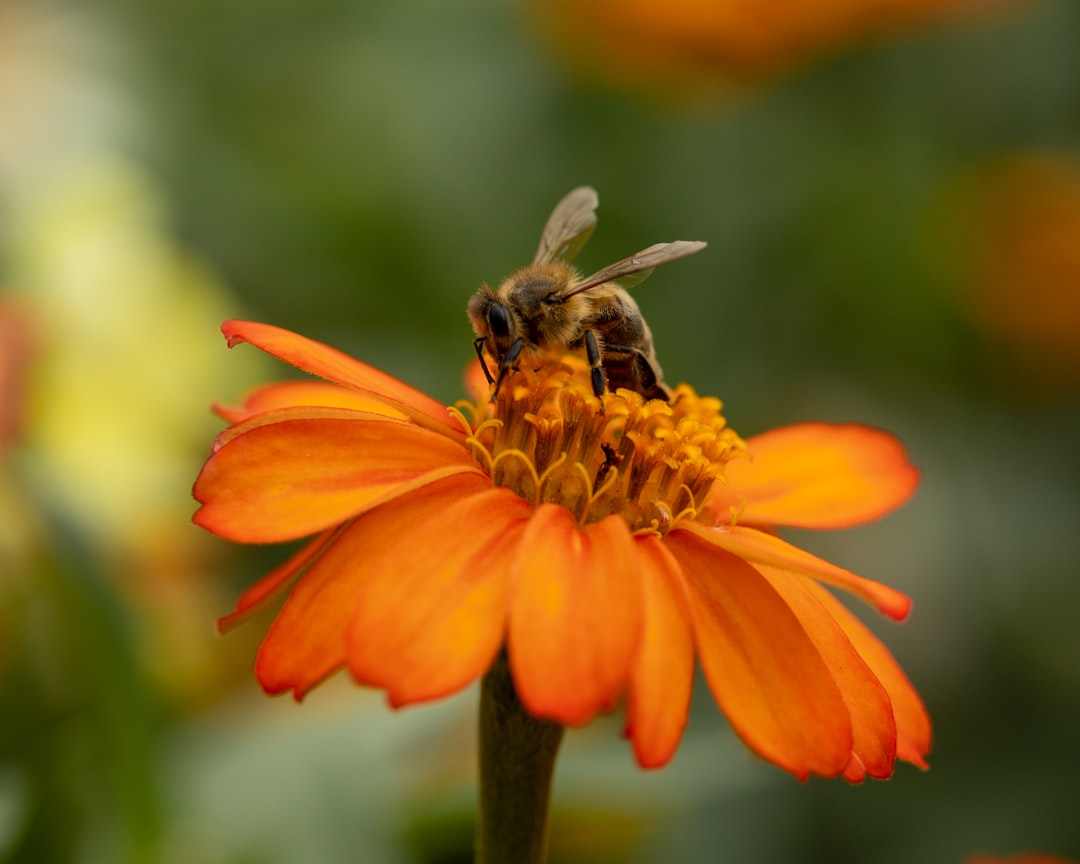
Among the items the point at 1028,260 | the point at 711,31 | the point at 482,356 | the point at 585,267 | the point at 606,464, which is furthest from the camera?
the point at 1028,260

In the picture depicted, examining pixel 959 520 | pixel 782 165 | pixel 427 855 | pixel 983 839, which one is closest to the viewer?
pixel 427 855

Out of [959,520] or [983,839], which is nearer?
[983,839]

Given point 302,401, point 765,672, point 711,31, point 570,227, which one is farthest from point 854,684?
point 711,31

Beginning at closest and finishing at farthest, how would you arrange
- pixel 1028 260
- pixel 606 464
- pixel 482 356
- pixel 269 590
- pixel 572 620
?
1. pixel 572 620
2. pixel 269 590
3. pixel 606 464
4. pixel 482 356
5. pixel 1028 260

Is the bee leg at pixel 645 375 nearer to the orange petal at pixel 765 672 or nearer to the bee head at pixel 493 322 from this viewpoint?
the bee head at pixel 493 322

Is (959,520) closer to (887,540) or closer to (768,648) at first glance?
(887,540)

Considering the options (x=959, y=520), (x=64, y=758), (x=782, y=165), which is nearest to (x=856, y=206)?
(x=782, y=165)

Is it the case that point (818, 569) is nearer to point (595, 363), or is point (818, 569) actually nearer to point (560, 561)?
point (560, 561)
